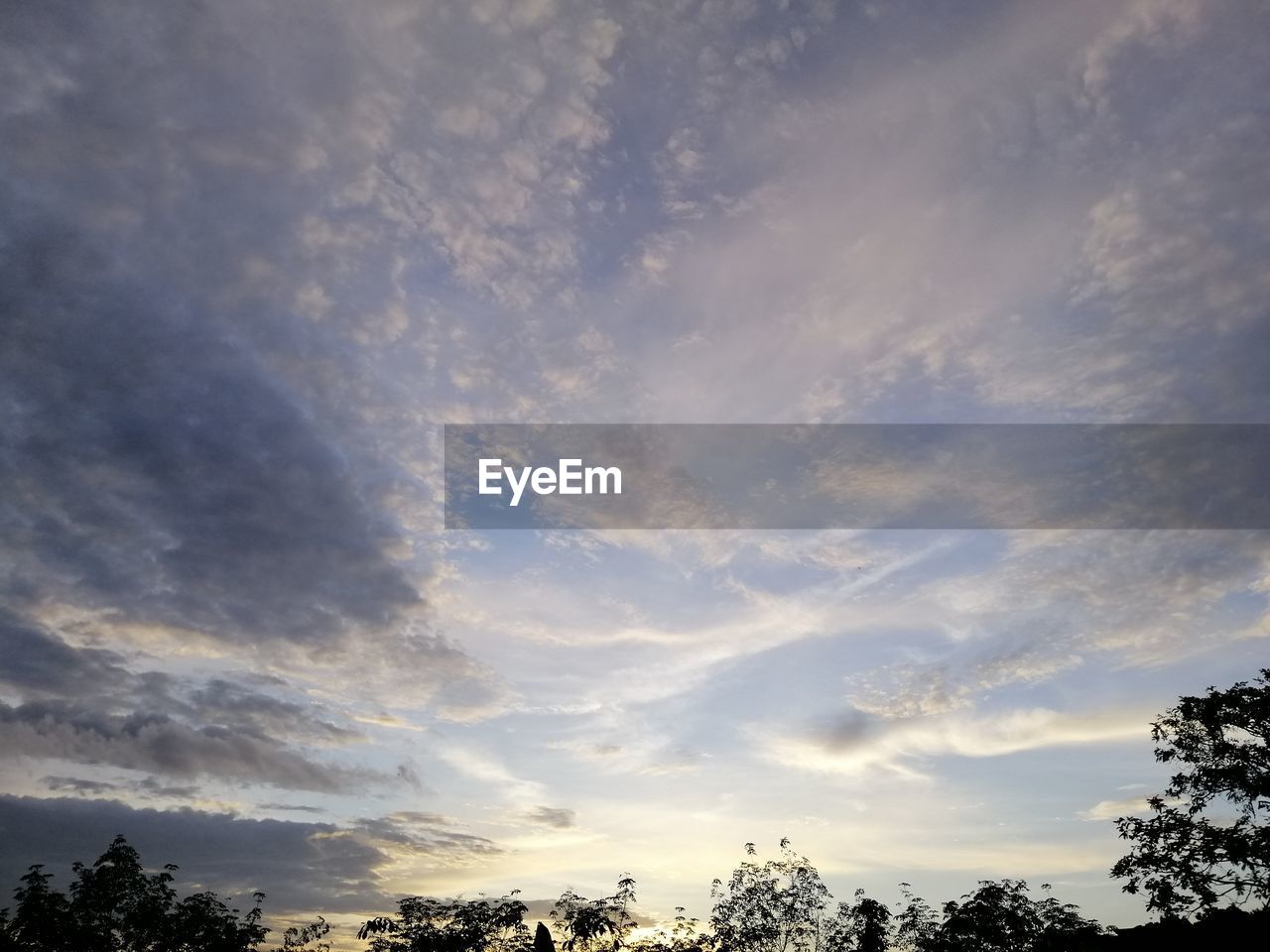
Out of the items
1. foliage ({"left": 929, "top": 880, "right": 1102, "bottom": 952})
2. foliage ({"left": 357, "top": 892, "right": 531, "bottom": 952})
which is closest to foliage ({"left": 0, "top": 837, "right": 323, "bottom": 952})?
foliage ({"left": 357, "top": 892, "right": 531, "bottom": 952})

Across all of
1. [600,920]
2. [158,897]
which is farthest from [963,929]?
[158,897]

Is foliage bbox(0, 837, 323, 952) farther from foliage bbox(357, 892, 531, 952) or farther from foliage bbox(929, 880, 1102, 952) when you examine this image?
foliage bbox(929, 880, 1102, 952)

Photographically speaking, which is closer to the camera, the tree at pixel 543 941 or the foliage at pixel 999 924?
the tree at pixel 543 941

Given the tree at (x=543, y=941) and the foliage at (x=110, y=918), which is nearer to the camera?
the tree at (x=543, y=941)

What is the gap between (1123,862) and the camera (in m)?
26.9

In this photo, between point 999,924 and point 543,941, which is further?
point 999,924

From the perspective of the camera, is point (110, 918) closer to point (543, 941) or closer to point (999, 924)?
point (543, 941)

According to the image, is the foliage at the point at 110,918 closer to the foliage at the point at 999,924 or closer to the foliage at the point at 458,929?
the foliage at the point at 458,929

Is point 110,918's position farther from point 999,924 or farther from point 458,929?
point 999,924

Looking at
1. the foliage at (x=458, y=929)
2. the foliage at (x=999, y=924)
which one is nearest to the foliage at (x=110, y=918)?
the foliage at (x=458, y=929)

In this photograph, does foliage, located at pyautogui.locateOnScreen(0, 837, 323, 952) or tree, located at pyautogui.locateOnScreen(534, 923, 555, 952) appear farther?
foliage, located at pyautogui.locateOnScreen(0, 837, 323, 952)

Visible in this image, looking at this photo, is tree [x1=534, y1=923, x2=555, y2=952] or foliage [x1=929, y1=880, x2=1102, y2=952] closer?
tree [x1=534, y1=923, x2=555, y2=952]

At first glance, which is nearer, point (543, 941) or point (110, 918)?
point (543, 941)

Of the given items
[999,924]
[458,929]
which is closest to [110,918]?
[458,929]
